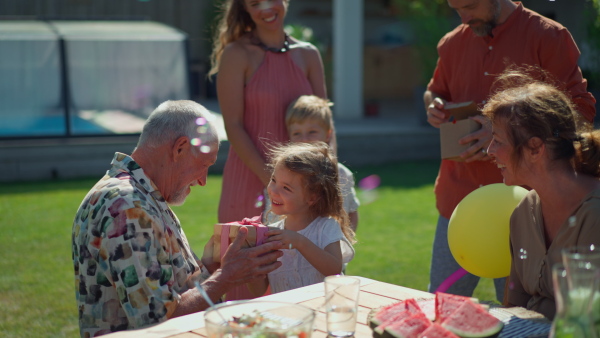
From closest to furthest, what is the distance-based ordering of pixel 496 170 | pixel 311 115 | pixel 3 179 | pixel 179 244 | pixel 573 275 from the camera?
1. pixel 573 275
2. pixel 179 244
3. pixel 496 170
4. pixel 311 115
5. pixel 3 179

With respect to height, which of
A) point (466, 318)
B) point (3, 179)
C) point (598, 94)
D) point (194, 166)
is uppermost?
point (194, 166)

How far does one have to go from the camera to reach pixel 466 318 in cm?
206

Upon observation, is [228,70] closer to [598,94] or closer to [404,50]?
[598,94]

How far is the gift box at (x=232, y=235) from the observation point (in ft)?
9.05

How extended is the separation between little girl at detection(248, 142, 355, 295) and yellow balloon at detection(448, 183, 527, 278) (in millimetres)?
526

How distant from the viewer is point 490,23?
138 inches

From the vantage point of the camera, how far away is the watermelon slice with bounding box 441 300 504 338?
2008 mm

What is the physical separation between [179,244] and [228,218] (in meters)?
1.46

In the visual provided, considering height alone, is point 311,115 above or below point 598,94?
above

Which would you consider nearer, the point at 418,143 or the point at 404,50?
the point at 418,143

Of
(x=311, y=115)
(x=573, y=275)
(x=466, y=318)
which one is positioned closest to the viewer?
(x=573, y=275)

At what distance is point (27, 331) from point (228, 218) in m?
1.52

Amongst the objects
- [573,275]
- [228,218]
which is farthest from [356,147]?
[573,275]

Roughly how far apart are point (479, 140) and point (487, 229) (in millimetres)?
600
